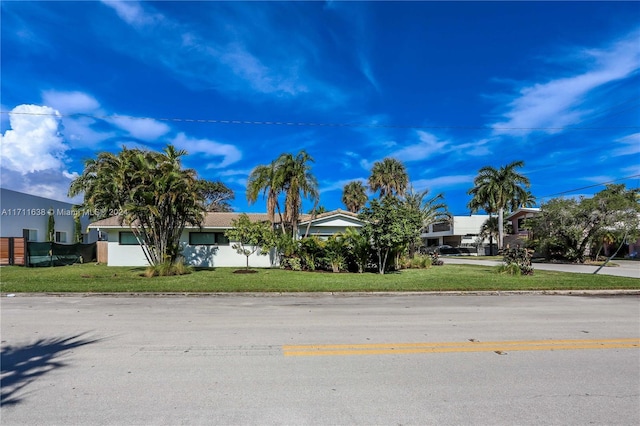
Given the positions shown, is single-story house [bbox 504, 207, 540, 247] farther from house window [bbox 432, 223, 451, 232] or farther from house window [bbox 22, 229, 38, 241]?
house window [bbox 22, 229, 38, 241]

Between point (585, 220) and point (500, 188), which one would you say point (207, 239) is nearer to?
point (585, 220)

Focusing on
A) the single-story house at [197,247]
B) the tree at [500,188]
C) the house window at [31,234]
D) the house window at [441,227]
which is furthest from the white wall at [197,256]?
the house window at [441,227]

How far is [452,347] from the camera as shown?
5.91 metres

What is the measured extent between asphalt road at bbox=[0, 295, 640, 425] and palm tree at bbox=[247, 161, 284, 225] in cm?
1461

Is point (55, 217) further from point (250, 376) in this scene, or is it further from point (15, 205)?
point (250, 376)

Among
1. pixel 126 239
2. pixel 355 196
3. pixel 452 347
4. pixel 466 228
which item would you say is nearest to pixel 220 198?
pixel 355 196

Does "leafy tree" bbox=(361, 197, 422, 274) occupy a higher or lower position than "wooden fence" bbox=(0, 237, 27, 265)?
A: higher

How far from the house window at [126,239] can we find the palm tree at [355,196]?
99.2ft

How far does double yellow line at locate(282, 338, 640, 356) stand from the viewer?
565 cm

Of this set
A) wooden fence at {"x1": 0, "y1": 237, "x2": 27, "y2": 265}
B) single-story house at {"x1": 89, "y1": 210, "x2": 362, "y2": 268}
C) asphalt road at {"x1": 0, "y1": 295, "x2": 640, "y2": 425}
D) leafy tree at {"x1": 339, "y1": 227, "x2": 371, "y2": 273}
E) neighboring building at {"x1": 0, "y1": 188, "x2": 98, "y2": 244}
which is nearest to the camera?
asphalt road at {"x1": 0, "y1": 295, "x2": 640, "y2": 425}

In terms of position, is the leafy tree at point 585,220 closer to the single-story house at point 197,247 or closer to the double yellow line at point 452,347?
the single-story house at point 197,247

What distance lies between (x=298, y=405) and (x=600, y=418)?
2.78m

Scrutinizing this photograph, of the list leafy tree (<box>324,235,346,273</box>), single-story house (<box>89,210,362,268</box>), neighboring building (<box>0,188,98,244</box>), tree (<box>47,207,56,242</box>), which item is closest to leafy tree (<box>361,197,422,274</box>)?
leafy tree (<box>324,235,346,273</box>)

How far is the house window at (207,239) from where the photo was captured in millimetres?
24844
